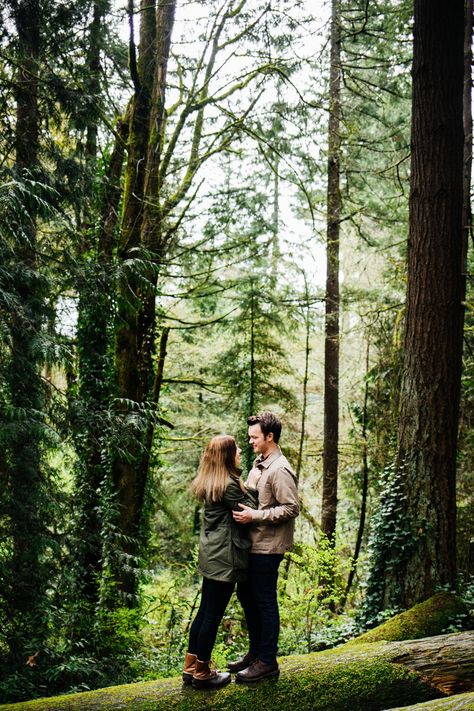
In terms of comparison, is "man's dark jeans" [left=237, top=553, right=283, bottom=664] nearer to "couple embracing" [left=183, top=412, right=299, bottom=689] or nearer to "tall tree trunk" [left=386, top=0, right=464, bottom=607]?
"couple embracing" [left=183, top=412, right=299, bottom=689]

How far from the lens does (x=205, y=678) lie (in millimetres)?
4211

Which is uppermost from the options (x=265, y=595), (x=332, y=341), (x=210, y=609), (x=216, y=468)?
(x=332, y=341)

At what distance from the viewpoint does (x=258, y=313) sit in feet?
42.0

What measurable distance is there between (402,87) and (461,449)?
8.01m

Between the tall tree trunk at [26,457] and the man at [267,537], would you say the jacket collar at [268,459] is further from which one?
the tall tree trunk at [26,457]

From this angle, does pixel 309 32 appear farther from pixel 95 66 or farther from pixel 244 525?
pixel 244 525

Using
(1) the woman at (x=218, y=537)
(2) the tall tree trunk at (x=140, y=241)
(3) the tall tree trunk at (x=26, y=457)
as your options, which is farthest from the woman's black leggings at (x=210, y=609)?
(2) the tall tree trunk at (x=140, y=241)

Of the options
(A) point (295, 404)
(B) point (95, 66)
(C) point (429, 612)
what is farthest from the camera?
(A) point (295, 404)

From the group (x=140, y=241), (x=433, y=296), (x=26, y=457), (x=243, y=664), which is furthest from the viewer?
(x=140, y=241)

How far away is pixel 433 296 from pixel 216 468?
414cm

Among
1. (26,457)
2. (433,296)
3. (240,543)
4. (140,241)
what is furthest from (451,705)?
(140,241)

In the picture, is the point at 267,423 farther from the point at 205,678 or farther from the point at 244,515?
the point at 205,678

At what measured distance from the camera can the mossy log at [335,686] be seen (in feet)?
13.6

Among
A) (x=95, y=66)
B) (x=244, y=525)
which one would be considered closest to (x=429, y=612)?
(x=244, y=525)
